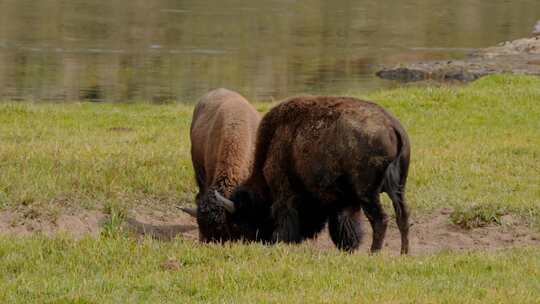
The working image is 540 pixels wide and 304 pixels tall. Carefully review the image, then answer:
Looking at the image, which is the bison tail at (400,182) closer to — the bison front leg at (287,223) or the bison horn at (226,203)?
the bison front leg at (287,223)

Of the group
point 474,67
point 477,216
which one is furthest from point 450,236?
point 474,67

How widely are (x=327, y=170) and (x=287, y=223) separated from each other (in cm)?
62

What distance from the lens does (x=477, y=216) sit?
9.62 meters

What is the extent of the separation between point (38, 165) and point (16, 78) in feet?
47.2

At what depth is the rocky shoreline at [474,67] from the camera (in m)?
26.1

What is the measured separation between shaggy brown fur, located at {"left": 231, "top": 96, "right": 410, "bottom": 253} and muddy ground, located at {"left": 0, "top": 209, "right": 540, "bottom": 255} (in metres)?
0.61

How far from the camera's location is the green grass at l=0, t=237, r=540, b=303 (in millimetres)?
6098

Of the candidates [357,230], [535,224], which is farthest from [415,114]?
[357,230]

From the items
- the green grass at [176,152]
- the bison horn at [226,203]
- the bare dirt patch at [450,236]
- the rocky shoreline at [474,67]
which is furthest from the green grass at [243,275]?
the rocky shoreline at [474,67]

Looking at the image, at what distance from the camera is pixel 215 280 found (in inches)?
253

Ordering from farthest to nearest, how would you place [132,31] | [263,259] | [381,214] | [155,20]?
[155,20] → [132,31] → [381,214] → [263,259]

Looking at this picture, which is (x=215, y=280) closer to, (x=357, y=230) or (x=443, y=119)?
A: (x=357, y=230)

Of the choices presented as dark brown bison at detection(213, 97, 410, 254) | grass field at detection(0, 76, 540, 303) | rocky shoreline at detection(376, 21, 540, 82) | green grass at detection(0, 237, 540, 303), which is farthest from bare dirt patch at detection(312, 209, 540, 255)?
rocky shoreline at detection(376, 21, 540, 82)

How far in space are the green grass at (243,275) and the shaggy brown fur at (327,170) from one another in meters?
0.82
